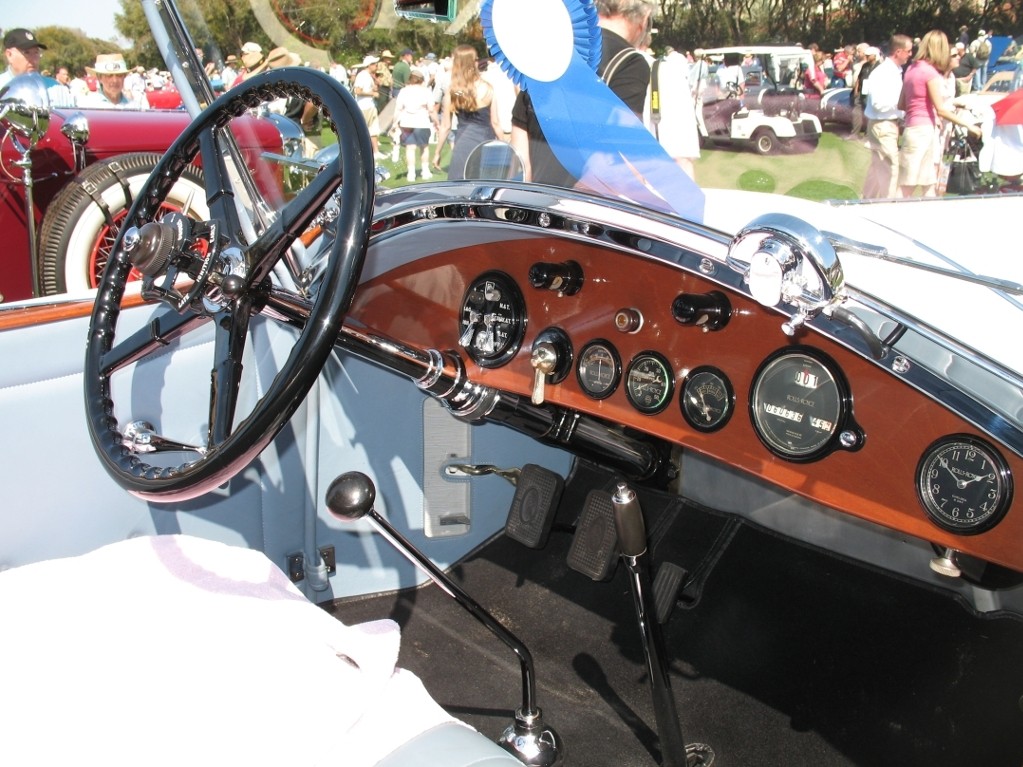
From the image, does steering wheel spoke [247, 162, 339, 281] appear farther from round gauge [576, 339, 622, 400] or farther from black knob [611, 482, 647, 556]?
black knob [611, 482, 647, 556]

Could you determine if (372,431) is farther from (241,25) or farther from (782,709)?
(782,709)

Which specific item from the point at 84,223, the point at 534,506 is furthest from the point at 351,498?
the point at 84,223

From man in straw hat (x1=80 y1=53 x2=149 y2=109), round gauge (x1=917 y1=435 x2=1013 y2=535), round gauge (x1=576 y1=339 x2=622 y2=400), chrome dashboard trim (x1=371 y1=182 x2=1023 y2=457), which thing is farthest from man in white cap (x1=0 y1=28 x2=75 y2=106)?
round gauge (x1=917 y1=435 x2=1013 y2=535)

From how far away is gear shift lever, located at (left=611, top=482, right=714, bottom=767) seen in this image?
5.94 ft

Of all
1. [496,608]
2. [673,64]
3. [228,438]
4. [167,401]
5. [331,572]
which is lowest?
[496,608]

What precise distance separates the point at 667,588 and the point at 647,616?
1.03 ft

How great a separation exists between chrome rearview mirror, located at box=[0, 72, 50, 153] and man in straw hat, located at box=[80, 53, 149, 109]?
0.45 meters

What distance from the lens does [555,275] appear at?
1.86 metres

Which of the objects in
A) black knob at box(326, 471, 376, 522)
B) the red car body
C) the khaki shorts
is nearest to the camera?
the khaki shorts

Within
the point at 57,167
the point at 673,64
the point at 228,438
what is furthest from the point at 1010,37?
the point at 57,167

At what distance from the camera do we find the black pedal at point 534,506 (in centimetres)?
238

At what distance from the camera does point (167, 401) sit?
2.01m

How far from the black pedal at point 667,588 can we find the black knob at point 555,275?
793 mm

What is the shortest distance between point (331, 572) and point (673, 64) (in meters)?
1.78
